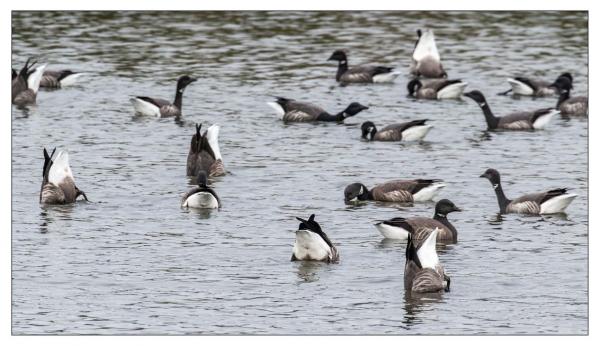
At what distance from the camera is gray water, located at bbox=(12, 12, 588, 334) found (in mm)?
17484

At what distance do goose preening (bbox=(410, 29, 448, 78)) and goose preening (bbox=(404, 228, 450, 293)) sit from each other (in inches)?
829

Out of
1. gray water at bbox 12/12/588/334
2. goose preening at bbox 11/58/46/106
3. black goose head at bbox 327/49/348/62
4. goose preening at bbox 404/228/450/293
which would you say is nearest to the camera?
gray water at bbox 12/12/588/334

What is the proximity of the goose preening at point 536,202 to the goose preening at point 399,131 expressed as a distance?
631 cm

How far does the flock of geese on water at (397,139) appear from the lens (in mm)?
19375

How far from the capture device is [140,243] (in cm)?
2102

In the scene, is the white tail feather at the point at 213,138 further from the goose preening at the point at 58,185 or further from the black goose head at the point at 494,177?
the black goose head at the point at 494,177

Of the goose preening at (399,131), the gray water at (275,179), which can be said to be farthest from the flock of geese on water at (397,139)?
the gray water at (275,179)

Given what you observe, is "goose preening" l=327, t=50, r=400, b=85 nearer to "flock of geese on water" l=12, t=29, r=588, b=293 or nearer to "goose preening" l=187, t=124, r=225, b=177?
"flock of geese on water" l=12, t=29, r=588, b=293

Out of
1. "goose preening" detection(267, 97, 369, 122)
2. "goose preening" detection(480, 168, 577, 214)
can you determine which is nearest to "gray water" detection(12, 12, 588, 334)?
"goose preening" detection(480, 168, 577, 214)

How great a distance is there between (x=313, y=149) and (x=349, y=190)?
562cm

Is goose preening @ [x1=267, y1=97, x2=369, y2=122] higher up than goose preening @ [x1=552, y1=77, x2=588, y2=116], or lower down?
lower down

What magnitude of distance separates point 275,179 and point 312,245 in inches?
265

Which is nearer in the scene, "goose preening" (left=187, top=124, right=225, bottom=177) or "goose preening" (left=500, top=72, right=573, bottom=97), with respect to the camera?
→ "goose preening" (left=187, top=124, right=225, bottom=177)

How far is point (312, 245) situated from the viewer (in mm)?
19484
